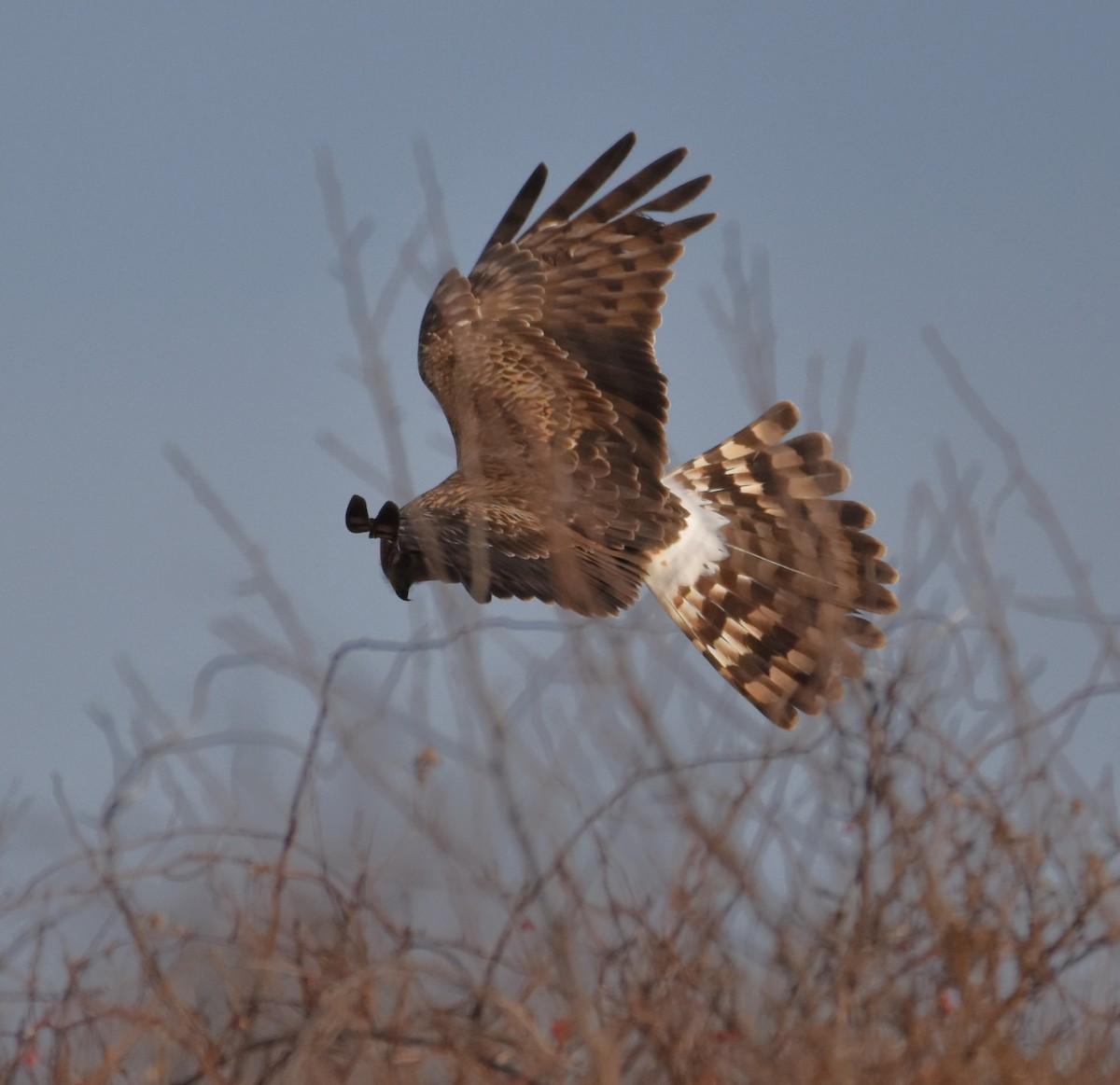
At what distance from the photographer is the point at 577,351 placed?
6.77 meters

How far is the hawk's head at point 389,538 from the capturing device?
18.0ft

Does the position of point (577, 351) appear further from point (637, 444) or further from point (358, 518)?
point (358, 518)

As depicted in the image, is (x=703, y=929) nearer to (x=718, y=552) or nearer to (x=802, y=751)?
(x=802, y=751)

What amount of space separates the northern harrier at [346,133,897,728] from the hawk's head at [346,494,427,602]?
44 centimetres

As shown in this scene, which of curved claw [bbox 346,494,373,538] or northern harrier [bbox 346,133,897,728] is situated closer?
curved claw [bbox 346,494,373,538]

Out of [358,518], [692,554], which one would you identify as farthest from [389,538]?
[692,554]

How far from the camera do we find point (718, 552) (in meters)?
7.02

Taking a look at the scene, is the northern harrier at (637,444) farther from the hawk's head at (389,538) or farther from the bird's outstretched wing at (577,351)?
the hawk's head at (389,538)

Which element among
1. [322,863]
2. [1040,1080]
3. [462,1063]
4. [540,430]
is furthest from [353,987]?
[540,430]

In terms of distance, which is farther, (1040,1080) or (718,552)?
(718,552)

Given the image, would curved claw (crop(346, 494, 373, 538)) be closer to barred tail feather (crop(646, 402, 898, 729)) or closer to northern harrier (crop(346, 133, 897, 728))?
northern harrier (crop(346, 133, 897, 728))

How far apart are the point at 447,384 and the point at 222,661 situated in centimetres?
329

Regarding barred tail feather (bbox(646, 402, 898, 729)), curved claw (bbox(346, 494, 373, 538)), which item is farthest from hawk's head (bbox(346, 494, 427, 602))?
barred tail feather (bbox(646, 402, 898, 729))

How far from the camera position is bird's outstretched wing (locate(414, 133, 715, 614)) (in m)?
6.39
